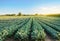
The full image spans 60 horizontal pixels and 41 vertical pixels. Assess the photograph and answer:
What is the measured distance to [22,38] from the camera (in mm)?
12328

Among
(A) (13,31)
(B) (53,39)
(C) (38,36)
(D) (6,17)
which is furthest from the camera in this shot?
(D) (6,17)

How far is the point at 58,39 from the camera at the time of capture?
1243 centimetres

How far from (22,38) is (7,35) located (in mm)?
1565

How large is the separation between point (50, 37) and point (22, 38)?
2.50 meters

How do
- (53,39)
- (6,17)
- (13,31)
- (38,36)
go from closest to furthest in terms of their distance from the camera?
(38,36) < (53,39) < (13,31) < (6,17)

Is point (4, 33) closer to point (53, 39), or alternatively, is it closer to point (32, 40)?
point (32, 40)

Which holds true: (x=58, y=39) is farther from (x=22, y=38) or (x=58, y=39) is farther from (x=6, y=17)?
(x=6, y=17)

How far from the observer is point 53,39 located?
13242 millimetres

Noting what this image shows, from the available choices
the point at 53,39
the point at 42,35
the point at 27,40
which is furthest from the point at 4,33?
the point at 53,39

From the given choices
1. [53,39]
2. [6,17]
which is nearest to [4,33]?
[53,39]

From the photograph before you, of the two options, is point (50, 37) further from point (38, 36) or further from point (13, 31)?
point (13, 31)

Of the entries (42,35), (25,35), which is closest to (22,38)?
(25,35)

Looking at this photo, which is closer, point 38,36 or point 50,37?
point 38,36

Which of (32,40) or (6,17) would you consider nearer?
(32,40)
